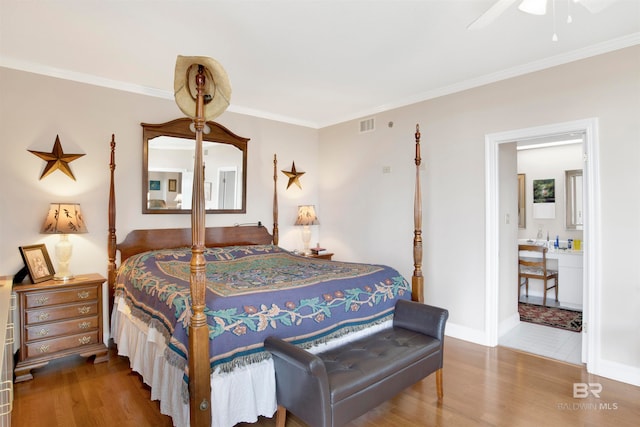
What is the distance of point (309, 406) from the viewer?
6.00 ft

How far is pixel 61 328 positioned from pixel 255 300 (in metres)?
2.02

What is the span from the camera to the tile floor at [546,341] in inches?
130

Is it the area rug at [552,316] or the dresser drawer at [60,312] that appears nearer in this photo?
the dresser drawer at [60,312]

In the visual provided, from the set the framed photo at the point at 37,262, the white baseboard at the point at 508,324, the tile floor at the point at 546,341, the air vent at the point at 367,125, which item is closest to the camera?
the framed photo at the point at 37,262

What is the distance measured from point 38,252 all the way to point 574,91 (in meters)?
4.86

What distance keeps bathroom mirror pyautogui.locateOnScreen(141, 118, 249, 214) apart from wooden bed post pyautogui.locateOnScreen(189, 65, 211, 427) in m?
2.34

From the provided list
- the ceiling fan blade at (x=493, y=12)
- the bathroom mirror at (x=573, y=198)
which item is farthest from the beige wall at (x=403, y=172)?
the bathroom mirror at (x=573, y=198)

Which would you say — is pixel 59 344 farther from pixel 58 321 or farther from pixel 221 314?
pixel 221 314

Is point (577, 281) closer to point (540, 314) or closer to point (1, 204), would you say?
point (540, 314)

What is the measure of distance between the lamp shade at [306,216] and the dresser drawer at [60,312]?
8.56 ft

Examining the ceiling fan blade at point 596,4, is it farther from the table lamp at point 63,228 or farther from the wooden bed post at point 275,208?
the table lamp at point 63,228

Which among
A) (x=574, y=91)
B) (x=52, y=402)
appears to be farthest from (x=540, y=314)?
(x=52, y=402)

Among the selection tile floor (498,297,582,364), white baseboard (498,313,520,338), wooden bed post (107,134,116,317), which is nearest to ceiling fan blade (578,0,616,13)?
tile floor (498,297,582,364)

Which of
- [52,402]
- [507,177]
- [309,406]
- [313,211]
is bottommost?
[52,402]
